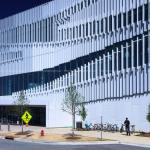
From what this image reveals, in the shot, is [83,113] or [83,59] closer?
[83,113]

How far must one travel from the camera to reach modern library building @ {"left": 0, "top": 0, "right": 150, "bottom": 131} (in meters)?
51.2

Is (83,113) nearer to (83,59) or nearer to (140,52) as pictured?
(83,59)

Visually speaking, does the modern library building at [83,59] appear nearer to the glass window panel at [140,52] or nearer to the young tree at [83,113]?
the glass window panel at [140,52]

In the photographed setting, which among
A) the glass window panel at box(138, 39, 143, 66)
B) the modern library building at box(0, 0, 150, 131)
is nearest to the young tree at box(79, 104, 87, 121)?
the modern library building at box(0, 0, 150, 131)

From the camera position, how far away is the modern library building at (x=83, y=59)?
5122cm

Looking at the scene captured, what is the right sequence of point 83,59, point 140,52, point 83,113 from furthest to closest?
point 83,59 < point 83,113 < point 140,52

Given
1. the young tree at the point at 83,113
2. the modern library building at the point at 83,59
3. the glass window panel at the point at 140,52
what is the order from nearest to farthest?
the glass window panel at the point at 140,52, the modern library building at the point at 83,59, the young tree at the point at 83,113

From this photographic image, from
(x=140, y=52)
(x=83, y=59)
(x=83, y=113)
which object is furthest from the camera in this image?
(x=83, y=59)

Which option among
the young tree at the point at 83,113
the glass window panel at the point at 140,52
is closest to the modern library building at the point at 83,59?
the glass window panel at the point at 140,52

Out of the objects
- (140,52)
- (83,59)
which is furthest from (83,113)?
(140,52)

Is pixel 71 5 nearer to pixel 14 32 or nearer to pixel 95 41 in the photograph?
pixel 95 41

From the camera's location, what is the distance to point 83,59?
213 feet

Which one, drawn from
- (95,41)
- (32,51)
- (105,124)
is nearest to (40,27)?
(32,51)

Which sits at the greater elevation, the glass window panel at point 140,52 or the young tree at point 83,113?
the glass window panel at point 140,52
